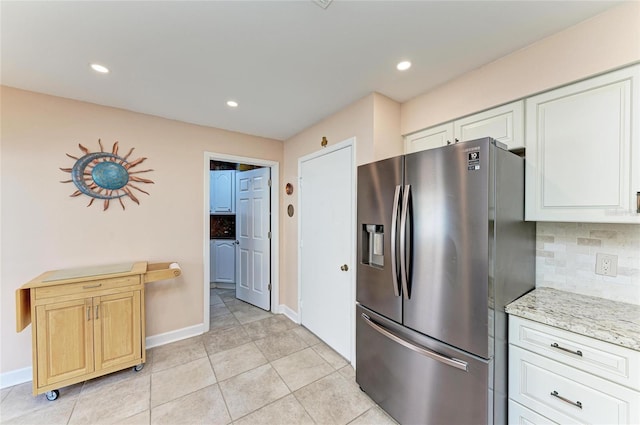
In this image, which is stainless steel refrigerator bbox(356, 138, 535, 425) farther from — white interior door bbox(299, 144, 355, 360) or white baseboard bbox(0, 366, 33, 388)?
white baseboard bbox(0, 366, 33, 388)

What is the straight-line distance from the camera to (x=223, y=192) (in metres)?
4.74

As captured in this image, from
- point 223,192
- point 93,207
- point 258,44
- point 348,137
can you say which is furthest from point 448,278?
point 223,192

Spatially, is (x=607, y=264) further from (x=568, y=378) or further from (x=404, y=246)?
(x=404, y=246)

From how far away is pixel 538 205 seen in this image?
1485mm

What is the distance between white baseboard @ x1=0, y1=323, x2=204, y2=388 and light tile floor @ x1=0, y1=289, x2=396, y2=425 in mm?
66

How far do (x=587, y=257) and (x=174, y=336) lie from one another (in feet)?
12.1

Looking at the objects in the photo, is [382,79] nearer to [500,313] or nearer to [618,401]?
[500,313]

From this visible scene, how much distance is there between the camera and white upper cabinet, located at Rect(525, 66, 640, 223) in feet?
3.99

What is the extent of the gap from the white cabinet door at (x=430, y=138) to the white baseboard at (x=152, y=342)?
307cm

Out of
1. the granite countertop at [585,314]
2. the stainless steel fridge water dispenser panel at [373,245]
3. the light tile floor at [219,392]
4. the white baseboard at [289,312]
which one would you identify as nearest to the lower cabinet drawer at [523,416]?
the granite countertop at [585,314]

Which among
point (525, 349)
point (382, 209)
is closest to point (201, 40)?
point (382, 209)

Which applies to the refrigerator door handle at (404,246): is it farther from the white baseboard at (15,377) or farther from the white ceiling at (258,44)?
the white baseboard at (15,377)

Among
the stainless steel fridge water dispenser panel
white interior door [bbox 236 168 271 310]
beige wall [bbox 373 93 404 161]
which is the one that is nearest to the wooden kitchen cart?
white interior door [bbox 236 168 271 310]

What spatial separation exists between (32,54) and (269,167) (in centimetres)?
228
